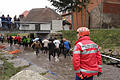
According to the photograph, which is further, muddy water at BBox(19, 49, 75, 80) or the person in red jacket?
muddy water at BBox(19, 49, 75, 80)

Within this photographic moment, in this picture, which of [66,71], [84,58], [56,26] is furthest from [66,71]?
[56,26]

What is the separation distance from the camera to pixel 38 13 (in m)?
40.3

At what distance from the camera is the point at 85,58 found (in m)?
2.83

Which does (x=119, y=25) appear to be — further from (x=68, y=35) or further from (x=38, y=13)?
(x=38, y=13)

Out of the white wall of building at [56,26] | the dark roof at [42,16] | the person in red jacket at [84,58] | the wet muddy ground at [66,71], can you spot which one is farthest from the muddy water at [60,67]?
the dark roof at [42,16]

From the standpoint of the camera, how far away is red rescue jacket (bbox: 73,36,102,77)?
2.72 metres

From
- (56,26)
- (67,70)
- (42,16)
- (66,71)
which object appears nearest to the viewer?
(66,71)

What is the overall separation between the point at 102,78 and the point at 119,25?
26.2m

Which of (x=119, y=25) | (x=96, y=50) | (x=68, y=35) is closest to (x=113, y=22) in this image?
(x=119, y=25)

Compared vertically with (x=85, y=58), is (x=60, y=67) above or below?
below

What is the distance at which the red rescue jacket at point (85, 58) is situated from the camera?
2.72 metres

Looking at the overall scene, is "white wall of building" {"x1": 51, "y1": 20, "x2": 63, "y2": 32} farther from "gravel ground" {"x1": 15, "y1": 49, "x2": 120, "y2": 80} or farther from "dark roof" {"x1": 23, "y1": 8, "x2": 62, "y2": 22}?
"gravel ground" {"x1": 15, "y1": 49, "x2": 120, "y2": 80}

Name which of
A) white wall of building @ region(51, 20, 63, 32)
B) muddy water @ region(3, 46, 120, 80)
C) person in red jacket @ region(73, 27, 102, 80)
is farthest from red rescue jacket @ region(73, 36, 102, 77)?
white wall of building @ region(51, 20, 63, 32)

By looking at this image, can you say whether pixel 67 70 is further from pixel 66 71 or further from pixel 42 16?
pixel 42 16
